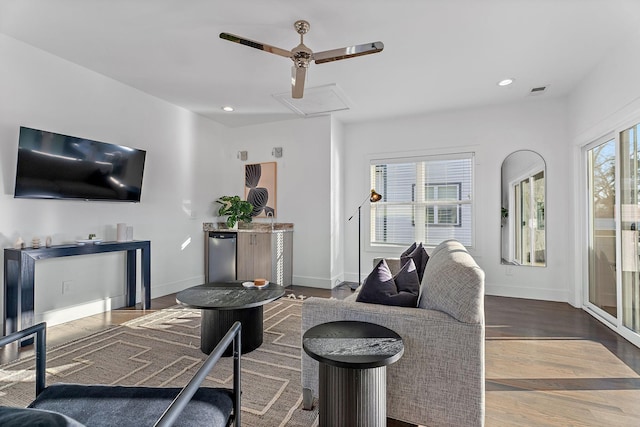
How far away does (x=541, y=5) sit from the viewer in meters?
2.29

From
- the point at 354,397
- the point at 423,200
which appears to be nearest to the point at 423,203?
the point at 423,200

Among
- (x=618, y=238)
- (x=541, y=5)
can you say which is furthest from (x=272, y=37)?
(x=618, y=238)

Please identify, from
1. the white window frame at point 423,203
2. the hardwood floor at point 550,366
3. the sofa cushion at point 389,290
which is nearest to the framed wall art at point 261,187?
→ the white window frame at point 423,203

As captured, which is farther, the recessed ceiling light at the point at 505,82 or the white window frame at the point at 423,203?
the white window frame at the point at 423,203

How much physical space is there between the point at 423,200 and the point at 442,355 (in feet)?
11.9

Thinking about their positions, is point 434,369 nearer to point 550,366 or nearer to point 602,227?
point 550,366

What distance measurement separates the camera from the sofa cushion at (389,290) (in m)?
1.73

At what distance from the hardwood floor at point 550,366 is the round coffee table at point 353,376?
19.4 inches

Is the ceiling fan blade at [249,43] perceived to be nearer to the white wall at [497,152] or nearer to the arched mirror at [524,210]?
the white wall at [497,152]

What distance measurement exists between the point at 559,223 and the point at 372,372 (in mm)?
4043

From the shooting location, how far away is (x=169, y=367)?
2215 millimetres

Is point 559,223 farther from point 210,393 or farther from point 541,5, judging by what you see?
point 210,393

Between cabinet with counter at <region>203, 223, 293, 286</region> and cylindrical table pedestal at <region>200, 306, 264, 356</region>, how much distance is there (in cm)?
193

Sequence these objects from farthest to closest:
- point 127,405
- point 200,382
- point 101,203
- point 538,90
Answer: point 538,90 < point 101,203 < point 127,405 < point 200,382
